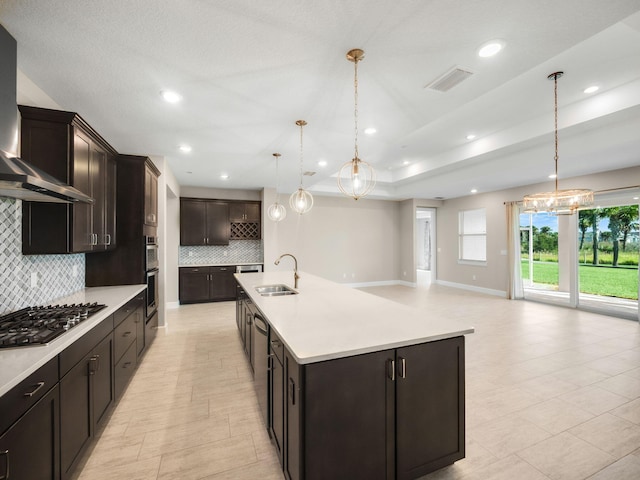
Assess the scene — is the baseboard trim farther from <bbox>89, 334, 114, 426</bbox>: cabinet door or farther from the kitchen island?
<bbox>89, 334, 114, 426</bbox>: cabinet door

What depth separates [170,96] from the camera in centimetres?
266

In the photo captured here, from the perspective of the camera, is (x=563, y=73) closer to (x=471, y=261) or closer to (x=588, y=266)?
(x=588, y=266)

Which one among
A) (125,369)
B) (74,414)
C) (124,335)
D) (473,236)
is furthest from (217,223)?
(473,236)

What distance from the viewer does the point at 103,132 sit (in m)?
3.50

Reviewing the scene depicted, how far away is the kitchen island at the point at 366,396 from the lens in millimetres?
1425

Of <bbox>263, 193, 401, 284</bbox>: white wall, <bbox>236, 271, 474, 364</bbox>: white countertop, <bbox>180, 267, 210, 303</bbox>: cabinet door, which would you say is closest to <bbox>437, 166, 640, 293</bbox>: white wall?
<bbox>263, 193, 401, 284</bbox>: white wall

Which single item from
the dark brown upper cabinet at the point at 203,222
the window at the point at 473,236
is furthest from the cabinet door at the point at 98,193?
the window at the point at 473,236

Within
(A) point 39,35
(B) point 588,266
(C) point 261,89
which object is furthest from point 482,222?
(A) point 39,35

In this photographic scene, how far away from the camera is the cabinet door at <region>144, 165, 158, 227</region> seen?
379 cm

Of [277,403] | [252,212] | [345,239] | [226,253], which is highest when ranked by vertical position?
[252,212]

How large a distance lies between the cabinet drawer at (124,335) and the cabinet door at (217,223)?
12.9 ft

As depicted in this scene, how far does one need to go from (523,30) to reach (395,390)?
93.0 inches

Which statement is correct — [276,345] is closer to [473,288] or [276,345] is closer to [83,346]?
[83,346]

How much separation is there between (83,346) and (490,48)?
3404 millimetres
